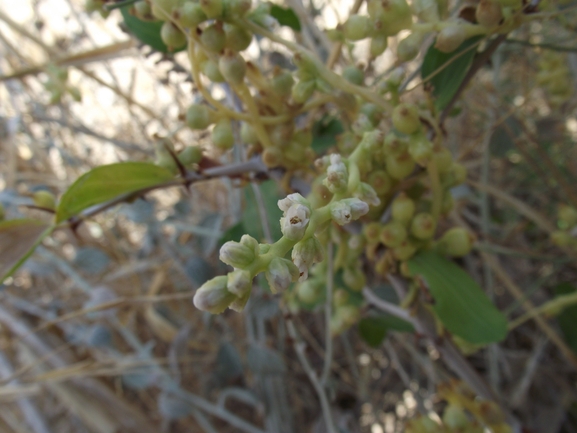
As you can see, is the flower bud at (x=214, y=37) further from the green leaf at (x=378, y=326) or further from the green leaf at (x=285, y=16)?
the green leaf at (x=378, y=326)

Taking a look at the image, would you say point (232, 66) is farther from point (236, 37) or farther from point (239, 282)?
point (239, 282)

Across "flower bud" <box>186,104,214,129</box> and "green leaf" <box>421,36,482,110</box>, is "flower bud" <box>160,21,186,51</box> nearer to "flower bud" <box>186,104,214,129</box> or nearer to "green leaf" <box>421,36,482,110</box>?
"flower bud" <box>186,104,214,129</box>

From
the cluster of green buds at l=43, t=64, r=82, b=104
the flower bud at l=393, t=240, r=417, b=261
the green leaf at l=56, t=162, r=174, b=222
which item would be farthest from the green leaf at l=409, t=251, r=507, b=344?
the cluster of green buds at l=43, t=64, r=82, b=104

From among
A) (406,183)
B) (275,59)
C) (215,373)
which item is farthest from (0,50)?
(406,183)

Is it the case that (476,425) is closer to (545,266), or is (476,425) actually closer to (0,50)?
(545,266)

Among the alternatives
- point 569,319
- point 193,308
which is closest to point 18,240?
point 193,308
